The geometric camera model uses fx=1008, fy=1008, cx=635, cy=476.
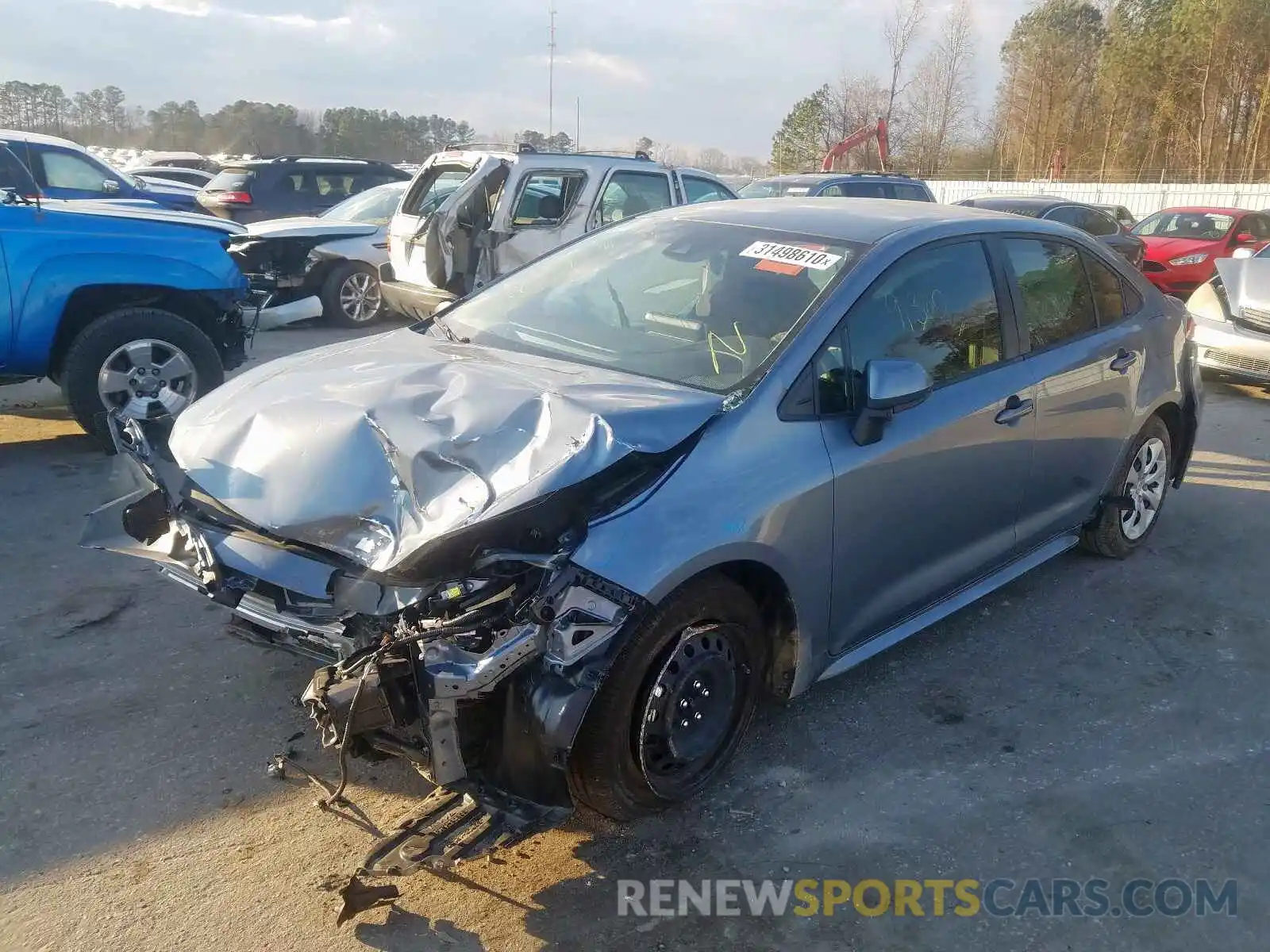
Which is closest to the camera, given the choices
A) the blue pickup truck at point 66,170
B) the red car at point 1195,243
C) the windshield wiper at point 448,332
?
the windshield wiper at point 448,332

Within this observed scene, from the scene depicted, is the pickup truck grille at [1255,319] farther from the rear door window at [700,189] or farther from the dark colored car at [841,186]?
the dark colored car at [841,186]

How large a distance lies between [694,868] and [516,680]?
0.79m

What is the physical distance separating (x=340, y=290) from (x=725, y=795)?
9345 millimetres

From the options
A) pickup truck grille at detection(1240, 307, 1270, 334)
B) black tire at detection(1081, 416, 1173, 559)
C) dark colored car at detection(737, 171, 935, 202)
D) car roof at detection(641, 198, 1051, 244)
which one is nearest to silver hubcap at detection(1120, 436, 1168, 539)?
black tire at detection(1081, 416, 1173, 559)

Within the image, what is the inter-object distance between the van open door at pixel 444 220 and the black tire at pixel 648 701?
6.73m

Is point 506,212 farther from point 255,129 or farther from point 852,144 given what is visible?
point 255,129

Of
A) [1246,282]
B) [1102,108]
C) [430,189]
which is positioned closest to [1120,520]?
[1246,282]

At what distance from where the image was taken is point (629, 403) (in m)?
2.98

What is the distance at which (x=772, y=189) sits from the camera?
14.8 metres

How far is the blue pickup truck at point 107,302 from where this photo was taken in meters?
5.90

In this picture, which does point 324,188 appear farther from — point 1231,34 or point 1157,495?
point 1231,34

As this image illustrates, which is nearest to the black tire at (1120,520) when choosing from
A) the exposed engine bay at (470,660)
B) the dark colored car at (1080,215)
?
the exposed engine bay at (470,660)

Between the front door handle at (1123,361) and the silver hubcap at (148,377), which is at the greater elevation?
the front door handle at (1123,361)

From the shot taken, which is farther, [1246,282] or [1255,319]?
[1246,282]
